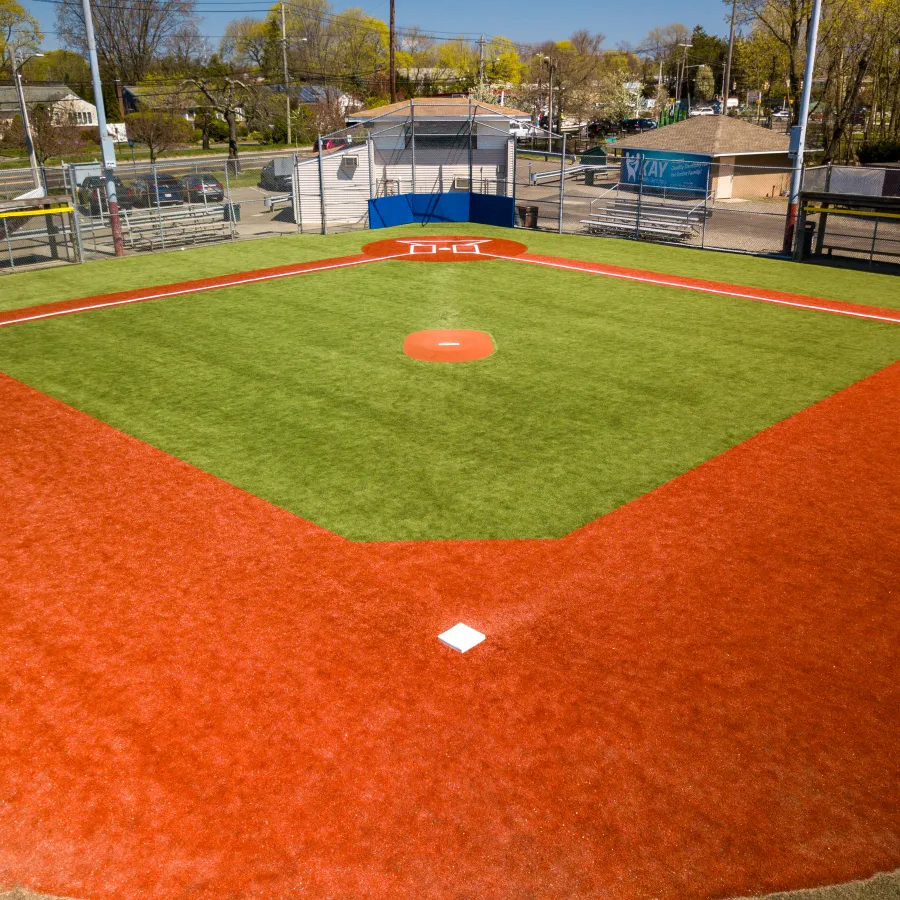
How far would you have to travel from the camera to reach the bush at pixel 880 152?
4131 centimetres

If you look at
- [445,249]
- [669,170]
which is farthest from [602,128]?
[445,249]

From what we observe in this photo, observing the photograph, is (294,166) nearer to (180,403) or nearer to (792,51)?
(180,403)

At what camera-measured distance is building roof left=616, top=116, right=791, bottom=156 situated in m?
40.0

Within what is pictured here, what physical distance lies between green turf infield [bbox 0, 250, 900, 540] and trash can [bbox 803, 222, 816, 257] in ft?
19.9

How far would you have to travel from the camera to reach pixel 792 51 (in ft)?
136

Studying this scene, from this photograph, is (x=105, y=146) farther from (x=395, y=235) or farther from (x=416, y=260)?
(x=416, y=260)

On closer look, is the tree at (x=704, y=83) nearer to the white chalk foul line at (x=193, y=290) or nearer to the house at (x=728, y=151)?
the house at (x=728, y=151)

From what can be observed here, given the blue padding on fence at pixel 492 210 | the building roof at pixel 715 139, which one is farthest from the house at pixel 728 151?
the blue padding on fence at pixel 492 210

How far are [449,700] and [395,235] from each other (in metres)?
23.1

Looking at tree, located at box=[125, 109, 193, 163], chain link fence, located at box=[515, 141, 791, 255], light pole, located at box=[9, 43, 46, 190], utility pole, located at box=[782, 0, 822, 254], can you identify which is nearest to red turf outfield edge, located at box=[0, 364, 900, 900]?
utility pole, located at box=[782, 0, 822, 254]

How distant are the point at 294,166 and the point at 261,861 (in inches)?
1036

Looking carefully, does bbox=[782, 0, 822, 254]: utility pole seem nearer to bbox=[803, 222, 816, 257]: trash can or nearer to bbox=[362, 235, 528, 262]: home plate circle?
bbox=[803, 222, 816, 257]: trash can

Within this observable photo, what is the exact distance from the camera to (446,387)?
1258 centimetres

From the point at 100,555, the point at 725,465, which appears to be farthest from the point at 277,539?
the point at 725,465
